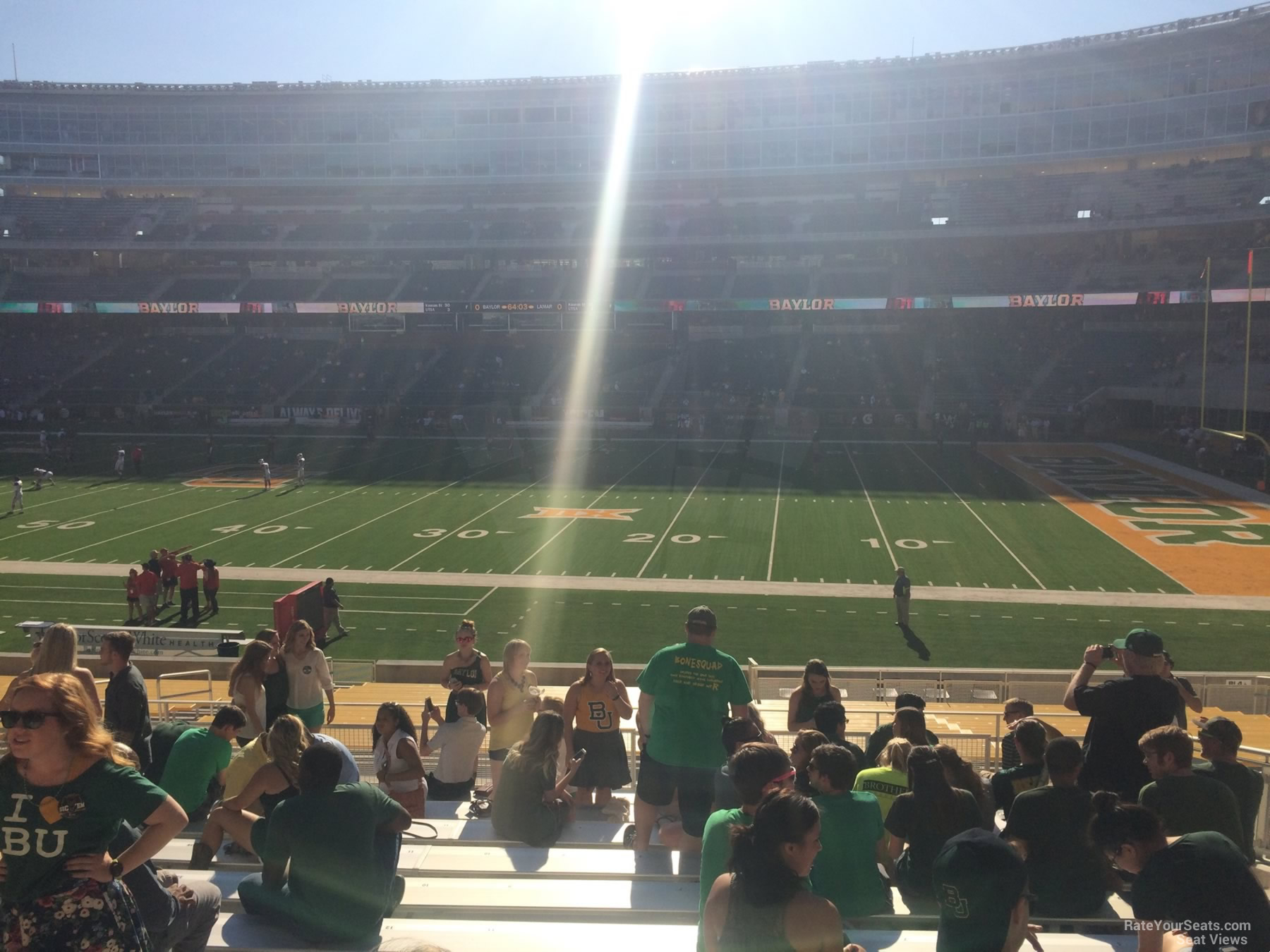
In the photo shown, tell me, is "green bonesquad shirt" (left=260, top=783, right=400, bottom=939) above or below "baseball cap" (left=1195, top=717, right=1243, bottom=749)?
below

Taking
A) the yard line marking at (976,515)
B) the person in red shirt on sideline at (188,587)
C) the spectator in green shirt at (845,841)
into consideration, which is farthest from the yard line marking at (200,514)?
the spectator in green shirt at (845,841)

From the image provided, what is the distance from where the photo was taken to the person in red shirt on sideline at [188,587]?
19.4 metres

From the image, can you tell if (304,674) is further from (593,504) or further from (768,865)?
(593,504)

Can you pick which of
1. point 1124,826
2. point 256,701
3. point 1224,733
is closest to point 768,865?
point 1124,826

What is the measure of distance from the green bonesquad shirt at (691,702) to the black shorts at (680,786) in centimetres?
3

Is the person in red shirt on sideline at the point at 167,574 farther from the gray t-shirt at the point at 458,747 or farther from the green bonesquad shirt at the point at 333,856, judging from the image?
the green bonesquad shirt at the point at 333,856

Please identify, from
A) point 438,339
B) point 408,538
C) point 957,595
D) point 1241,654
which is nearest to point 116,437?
point 438,339

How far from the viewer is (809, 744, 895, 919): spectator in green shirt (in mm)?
4398

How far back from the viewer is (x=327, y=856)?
420cm

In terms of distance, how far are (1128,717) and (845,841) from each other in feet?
6.99

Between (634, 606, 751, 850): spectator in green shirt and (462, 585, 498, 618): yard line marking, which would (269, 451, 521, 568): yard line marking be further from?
(634, 606, 751, 850): spectator in green shirt

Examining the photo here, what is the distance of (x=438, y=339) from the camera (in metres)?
62.4

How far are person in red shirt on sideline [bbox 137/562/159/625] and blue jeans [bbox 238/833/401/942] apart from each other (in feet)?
52.7

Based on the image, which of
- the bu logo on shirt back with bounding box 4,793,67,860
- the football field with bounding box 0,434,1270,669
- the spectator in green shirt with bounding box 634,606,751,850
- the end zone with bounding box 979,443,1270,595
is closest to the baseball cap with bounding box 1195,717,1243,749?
the spectator in green shirt with bounding box 634,606,751,850
